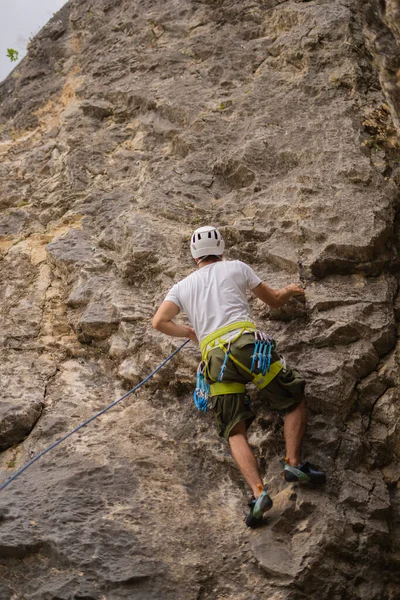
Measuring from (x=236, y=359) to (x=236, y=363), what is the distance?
0.09ft

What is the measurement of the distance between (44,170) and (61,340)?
9.74 ft

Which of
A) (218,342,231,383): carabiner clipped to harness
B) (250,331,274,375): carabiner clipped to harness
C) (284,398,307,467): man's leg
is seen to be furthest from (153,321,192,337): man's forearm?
(284,398,307,467): man's leg

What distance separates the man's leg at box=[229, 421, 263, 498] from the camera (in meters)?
4.31

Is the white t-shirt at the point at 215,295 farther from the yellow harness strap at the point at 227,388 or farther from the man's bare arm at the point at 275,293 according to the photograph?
the yellow harness strap at the point at 227,388

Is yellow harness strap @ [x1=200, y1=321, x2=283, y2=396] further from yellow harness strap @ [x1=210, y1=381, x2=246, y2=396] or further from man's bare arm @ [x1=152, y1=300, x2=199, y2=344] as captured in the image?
man's bare arm @ [x1=152, y1=300, x2=199, y2=344]

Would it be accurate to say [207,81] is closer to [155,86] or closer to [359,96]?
[155,86]

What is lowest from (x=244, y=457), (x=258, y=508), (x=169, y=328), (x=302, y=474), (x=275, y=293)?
(x=302, y=474)

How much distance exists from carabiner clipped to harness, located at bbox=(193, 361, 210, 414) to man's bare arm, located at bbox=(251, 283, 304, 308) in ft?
2.38

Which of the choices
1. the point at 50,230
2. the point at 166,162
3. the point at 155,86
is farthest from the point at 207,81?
the point at 50,230

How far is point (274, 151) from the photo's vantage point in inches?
264

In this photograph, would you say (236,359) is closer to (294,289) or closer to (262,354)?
(262,354)

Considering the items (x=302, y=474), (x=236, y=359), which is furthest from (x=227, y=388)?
(x=302, y=474)

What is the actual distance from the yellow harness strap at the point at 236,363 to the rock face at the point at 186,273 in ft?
1.33

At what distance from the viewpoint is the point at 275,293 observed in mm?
5082
